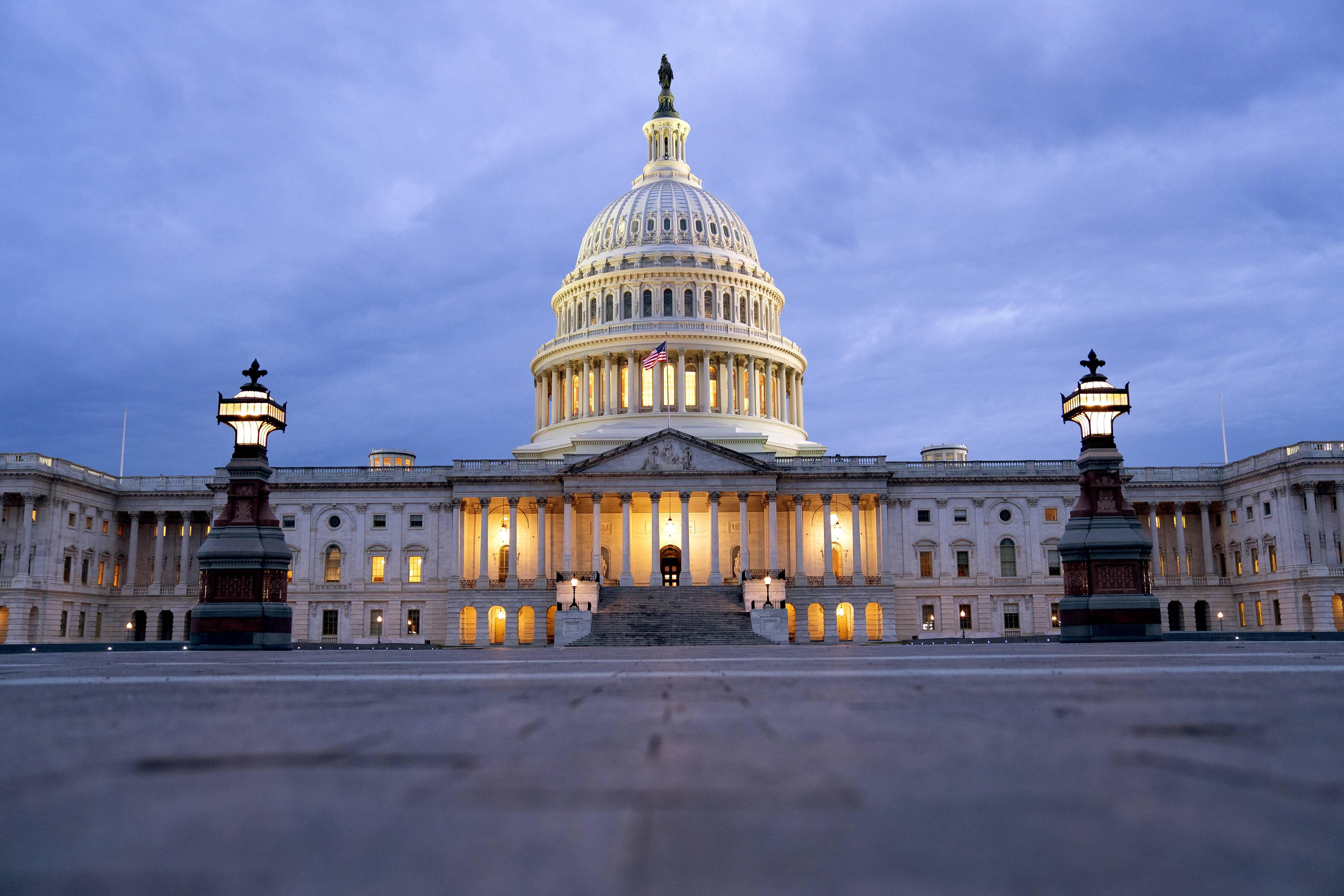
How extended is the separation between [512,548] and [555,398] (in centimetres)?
2565

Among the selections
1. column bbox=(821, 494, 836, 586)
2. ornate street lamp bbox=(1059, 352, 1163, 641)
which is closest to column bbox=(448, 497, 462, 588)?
column bbox=(821, 494, 836, 586)

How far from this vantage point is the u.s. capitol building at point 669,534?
8131 cm

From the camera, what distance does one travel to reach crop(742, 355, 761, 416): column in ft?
329

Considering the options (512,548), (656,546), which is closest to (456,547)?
(512,548)

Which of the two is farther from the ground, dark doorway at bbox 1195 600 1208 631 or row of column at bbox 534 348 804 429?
row of column at bbox 534 348 804 429

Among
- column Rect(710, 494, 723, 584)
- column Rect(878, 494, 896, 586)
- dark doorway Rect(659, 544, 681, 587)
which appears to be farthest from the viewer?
dark doorway Rect(659, 544, 681, 587)

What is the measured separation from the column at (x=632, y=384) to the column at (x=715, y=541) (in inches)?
705

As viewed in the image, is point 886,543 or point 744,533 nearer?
point 744,533

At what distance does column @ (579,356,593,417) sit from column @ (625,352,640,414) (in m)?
3.94

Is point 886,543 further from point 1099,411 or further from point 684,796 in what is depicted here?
point 684,796

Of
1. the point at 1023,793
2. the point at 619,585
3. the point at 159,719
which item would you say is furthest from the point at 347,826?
the point at 619,585

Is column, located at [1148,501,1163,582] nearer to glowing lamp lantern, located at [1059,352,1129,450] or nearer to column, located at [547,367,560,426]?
column, located at [547,367,560,426]

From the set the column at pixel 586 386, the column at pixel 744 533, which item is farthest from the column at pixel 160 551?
the column at pixel 744 533

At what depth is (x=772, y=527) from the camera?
81750 mm
